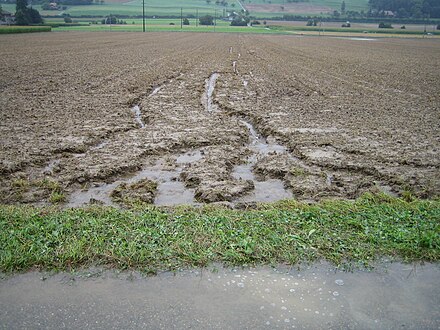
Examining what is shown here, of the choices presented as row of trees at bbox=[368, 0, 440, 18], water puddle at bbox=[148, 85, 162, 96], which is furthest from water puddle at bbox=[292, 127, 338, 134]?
row of trees at bbox=[368, 0, 440, 18]

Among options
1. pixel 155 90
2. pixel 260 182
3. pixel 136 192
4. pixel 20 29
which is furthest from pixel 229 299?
pixel 20 29

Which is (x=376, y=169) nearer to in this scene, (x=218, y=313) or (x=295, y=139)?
(x=295, y=139)

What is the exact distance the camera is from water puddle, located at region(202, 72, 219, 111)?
45.9 ft

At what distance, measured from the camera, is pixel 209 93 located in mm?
16469

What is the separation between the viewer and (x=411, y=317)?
4.03 m

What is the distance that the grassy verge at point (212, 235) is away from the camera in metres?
4.83

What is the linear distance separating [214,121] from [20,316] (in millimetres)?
8379

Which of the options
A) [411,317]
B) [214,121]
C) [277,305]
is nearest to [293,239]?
[277,305]

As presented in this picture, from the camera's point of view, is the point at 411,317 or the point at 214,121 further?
the point at 214,121

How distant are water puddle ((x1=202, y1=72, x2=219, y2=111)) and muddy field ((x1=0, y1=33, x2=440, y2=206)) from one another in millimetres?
69

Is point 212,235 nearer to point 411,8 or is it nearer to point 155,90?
point 155,90

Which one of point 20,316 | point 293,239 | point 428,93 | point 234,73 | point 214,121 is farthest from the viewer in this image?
point 234,73

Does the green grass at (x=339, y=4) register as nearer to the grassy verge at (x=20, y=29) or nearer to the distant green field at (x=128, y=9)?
the distant green field at (x=128, y=9)

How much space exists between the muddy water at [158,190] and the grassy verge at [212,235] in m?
0.64
